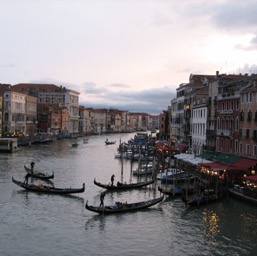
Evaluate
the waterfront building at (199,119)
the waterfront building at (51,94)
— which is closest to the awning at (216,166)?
the waterfront building at (199,119)

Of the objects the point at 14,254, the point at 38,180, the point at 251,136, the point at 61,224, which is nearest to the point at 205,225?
the point at 61,224

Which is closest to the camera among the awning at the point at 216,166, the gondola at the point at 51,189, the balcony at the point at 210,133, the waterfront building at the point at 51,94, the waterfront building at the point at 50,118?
the gondola at the point at 51,189

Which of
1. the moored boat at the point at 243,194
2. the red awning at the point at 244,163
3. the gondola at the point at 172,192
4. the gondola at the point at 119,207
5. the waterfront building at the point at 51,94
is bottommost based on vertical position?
the gondola at the point at 119,207

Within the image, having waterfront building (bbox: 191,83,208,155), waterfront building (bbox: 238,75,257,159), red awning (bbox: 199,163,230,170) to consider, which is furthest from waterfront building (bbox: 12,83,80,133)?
red awning (bbox: 199,163,230,170)

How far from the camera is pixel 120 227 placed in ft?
53.0

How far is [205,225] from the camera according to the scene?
16.6m

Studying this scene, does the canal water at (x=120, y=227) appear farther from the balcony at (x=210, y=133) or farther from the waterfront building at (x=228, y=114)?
the balcony at (x=210, y=133)

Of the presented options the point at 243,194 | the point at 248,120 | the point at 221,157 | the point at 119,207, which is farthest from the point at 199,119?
the point at 119,207

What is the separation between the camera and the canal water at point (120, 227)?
13875mm

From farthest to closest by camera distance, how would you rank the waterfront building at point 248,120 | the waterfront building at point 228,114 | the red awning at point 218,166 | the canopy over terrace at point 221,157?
the waterfront building at point 228,114, the canopy over terrace at point 221,157, the waterfront building at point 248,120, the red awning at point 218,166

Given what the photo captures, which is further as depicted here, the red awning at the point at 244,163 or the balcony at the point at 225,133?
the balcony at the point at 225,133

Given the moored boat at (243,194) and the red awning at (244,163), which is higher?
the red awning at (244,163)

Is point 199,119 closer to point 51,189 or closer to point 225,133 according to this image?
point 225,133

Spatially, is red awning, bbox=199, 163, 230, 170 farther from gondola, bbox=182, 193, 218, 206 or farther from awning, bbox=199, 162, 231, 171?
gondola, bbox=182, 193, 218, 206
